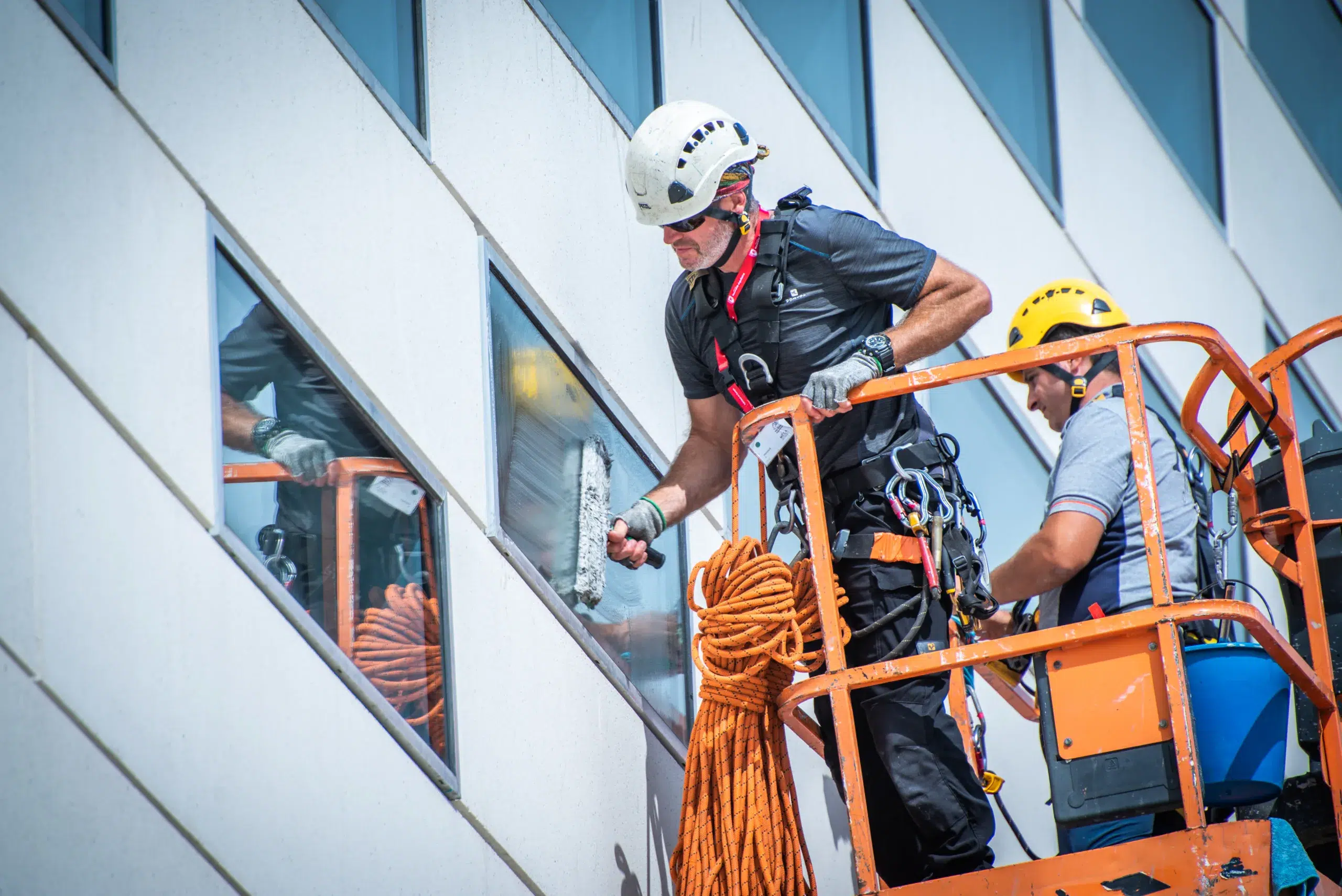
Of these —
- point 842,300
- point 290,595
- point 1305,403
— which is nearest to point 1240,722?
point 842,300

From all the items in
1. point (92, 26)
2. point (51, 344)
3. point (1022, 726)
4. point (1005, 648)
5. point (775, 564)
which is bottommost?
point (1022, 726)

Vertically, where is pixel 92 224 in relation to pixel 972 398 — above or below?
above

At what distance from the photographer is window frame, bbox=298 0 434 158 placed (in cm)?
364

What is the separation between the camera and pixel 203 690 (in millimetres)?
3158

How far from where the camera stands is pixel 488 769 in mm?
3615

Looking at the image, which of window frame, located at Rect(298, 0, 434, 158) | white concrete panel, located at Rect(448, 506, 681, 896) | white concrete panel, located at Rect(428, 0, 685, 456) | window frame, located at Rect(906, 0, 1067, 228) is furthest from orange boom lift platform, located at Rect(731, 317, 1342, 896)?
window frame, located at Rect(906, 0, 1067, 228)

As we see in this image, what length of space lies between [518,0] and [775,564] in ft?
6.79

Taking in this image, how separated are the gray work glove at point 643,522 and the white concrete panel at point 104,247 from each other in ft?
3.53

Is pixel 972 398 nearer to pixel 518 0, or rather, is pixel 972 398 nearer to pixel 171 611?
pixel 518 0

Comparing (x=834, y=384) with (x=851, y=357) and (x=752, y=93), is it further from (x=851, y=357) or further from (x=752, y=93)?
(x=752, y=93)

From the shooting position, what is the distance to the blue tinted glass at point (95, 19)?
322 cm

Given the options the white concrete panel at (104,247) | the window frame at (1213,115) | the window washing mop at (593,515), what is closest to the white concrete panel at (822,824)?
the window washing mop at (593,515)

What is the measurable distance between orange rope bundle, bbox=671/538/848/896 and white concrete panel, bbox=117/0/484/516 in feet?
3.22

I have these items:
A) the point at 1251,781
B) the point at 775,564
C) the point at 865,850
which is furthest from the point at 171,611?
the point at 1251,781
